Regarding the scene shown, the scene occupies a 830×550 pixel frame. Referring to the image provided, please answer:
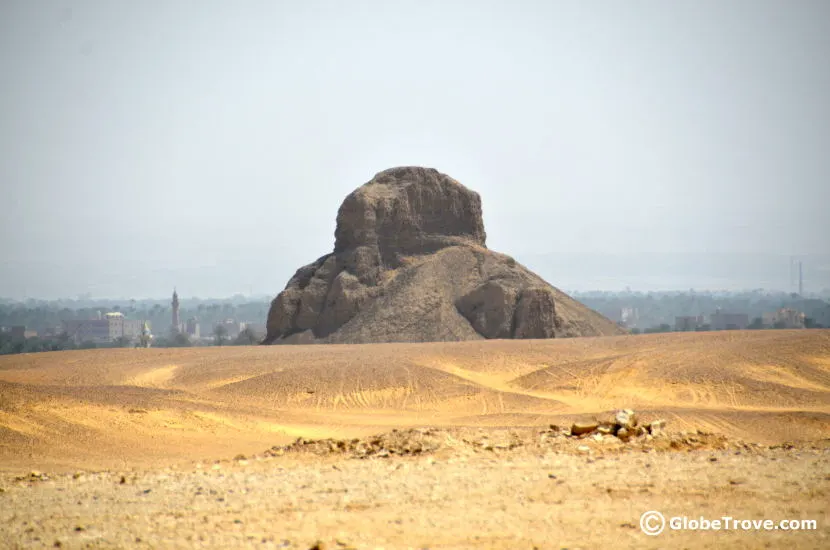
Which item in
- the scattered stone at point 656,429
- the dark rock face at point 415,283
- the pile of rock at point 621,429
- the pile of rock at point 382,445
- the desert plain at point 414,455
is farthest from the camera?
the dark rock face at point 415,283

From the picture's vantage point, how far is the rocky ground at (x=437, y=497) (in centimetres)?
923

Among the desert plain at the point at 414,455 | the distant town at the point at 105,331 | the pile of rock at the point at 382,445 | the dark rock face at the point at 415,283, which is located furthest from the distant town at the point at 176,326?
the pile of rock at the point at 382,445

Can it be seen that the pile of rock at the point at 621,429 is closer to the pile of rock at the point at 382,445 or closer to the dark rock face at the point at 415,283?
the pile of rock at the point at 382,445

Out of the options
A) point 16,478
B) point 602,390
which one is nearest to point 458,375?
point 602,390

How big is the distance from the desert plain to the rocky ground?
0.13 feet

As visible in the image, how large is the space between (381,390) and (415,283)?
2001cm

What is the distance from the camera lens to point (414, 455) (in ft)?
45.3

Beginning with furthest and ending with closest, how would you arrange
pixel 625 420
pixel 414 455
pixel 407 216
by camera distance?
1. pixel 407 216
2. pixel 625 420
3. pixel 414 455

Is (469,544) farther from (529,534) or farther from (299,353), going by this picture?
(299,353)

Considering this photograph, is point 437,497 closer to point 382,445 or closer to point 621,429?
point 382,445

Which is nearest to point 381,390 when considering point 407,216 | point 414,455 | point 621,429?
point 621,429

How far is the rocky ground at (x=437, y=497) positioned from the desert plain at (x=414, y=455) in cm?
4

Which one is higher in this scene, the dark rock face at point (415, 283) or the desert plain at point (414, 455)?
the dark rock face at point (415, 283)

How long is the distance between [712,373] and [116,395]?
17.7 m
